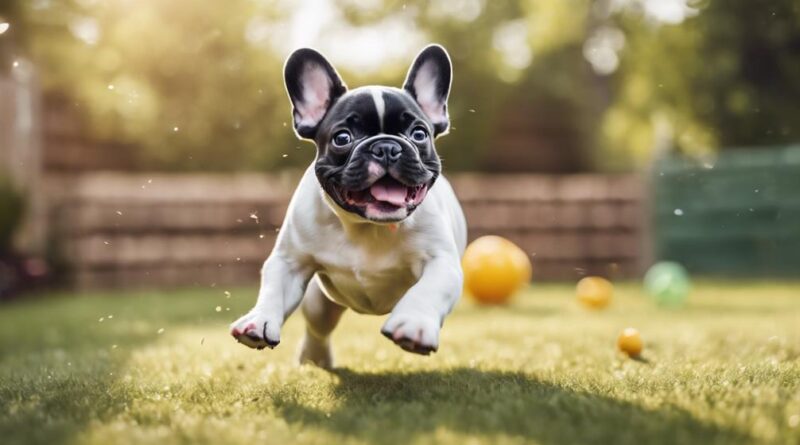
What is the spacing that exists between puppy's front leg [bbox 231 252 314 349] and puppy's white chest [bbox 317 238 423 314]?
4.1 inches

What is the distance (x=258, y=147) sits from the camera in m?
12.2

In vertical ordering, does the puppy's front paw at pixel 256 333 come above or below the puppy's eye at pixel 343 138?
below

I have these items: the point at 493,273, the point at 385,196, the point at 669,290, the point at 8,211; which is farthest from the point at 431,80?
the point at 8,211

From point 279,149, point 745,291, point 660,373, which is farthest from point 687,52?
point 660,373

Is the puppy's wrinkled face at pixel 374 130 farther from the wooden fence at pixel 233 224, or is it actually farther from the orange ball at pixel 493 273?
the wooden fence at pixel 233 224

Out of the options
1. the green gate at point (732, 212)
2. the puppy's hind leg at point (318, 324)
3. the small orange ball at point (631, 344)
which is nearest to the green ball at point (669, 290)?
the green gate at point (732, 212)

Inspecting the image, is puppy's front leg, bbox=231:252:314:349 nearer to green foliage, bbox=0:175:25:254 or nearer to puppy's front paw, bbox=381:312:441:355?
puppy's front paw, bbox=381:312:441:355

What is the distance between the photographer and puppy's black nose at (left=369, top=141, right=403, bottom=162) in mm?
2807

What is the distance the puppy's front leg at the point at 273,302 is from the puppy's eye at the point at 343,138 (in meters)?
0.49

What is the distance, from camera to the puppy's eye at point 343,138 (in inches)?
116

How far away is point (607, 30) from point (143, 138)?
7.31m

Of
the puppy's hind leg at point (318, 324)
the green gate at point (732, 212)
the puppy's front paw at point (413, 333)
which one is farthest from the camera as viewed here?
the green gate at point (732, 212)

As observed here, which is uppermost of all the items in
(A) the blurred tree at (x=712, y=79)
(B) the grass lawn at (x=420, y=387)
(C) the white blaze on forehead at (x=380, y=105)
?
(A) the blurred tree at (x=712, y=79)

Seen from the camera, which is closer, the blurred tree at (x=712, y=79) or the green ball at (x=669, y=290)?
the green ball at (x=669, y=290)
